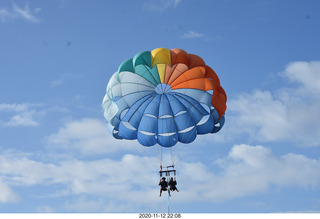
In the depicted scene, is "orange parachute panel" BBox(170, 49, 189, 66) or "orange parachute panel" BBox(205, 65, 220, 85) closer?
"orange parachute panel" BBox(170, 49, 189, 66)

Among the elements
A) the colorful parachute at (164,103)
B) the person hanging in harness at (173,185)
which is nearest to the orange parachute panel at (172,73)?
the colorful parachute at (164,103)

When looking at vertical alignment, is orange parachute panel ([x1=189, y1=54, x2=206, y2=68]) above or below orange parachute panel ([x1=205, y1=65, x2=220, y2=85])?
above

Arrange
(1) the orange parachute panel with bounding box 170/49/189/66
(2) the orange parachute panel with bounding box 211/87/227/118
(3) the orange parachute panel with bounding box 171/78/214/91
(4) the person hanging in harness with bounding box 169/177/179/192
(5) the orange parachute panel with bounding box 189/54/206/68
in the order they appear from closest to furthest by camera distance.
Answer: (4) the person hanging in harness with bounding box 169/177/179/192, (1) the orange parachute panel with bounding box 170/49/189/66, (5) the orange parachute panel with bounding box 189/54/206/68, (2) the orange parachute panel with bounding box 211/87/227/118, (3) the orange parachute panel with bounding box 171/78/214/91

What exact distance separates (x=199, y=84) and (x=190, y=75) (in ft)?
2.24

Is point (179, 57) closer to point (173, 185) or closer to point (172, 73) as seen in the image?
point (172, 73)

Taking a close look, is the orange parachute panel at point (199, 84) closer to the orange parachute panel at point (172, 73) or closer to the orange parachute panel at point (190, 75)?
the orange parachute panel at point (190, 75)

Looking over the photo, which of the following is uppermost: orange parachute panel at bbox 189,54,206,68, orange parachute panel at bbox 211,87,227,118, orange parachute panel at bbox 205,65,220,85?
orange parachute panel at bbox 189,54,206,68

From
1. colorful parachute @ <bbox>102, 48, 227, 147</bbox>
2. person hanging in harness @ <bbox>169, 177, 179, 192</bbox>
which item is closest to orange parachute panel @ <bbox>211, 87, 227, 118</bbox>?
colorful parachute @ <bbox>102, 48, 227, 147</bbox>

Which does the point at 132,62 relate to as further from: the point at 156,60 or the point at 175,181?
the point at 175,181

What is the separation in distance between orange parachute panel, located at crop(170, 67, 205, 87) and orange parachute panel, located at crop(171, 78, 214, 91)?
17 centimetres

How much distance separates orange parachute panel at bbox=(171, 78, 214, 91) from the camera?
26547mm

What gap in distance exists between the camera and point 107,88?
88.3 feet

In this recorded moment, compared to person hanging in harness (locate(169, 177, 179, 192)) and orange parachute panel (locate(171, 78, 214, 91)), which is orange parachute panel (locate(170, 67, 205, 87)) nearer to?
orange parachute panel (locate(171, 78, 214, 91))

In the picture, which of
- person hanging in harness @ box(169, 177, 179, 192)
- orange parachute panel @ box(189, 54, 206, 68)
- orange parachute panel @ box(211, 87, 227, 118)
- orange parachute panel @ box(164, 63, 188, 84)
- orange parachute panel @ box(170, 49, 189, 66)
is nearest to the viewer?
person hanging in harness @ box(169, 177, 179, 192)
